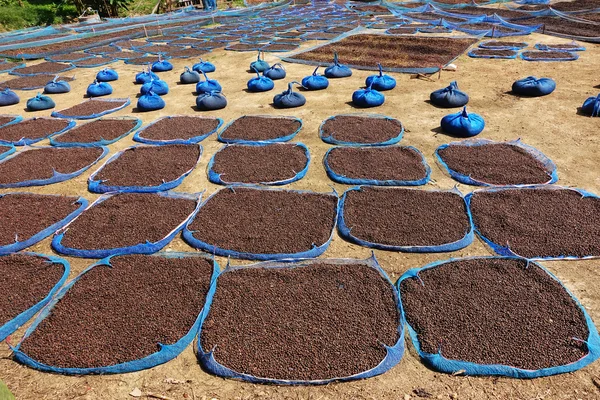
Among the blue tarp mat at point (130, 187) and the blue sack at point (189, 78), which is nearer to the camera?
the blue tarp mat at point (130, 187)

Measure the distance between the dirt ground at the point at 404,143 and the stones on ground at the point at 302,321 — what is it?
0.17m

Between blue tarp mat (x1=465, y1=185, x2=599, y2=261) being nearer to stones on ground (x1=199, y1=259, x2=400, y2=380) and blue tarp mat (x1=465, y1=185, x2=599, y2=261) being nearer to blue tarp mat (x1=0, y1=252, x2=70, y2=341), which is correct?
stones on ground (x1=199, y1=259, x2=400, y2=380)

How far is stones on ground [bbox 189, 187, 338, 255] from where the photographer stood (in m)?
4.55

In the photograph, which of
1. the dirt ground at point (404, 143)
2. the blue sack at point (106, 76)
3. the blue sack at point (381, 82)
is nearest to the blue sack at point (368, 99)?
the dirt ground at point (404, 143)

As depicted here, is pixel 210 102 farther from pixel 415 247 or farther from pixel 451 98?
pixel 415 247

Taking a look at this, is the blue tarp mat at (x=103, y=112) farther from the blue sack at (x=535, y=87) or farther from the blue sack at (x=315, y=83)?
the blue sack at (x=535, y=87)

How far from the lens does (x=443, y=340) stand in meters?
3.35

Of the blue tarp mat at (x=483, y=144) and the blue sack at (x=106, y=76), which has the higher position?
the blue sack at (x=106, y=76)

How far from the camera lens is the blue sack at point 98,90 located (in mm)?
10062

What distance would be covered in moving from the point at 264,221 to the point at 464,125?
4255mm

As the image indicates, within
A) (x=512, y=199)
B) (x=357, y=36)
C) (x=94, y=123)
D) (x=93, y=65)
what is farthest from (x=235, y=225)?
(x=357, y=36)

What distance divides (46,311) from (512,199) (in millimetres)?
5796

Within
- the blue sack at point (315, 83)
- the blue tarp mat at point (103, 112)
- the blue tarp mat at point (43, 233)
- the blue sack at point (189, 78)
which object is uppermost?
the blue sack at point (189, 78)

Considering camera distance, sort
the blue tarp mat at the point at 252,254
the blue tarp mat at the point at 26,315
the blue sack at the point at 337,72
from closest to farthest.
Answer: the blue tarp mat at the point at 26,315, the blue tarp mat at the point at 252,254, the blue sack at the point at 337,72
